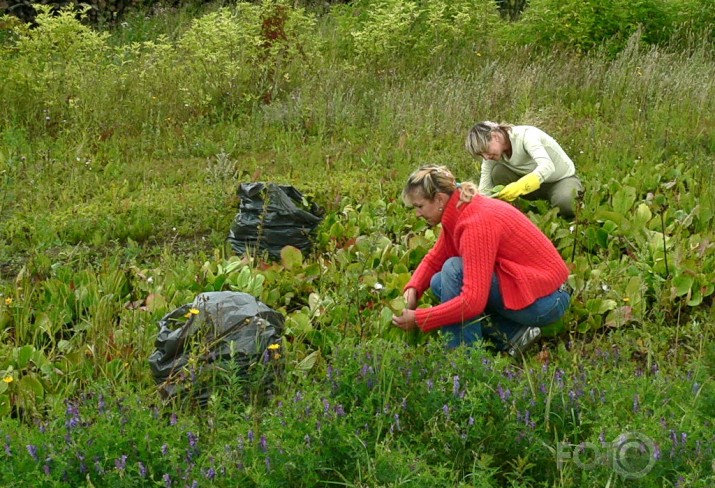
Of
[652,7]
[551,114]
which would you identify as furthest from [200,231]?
[652,7]

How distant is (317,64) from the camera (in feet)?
33.9

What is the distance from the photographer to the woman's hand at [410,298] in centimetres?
486

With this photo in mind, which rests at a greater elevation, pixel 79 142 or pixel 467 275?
pixel 467 275

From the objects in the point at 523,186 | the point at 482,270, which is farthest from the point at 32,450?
the point at 523,186

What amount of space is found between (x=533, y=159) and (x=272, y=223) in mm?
1716

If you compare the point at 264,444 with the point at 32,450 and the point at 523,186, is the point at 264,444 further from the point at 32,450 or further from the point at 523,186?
the point at 523,186

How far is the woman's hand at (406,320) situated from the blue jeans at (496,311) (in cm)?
20

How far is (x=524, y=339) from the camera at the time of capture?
471 centimetres

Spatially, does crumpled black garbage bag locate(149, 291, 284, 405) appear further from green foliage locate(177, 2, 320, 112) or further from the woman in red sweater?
green foliage locate(177, 2, 320, 112)

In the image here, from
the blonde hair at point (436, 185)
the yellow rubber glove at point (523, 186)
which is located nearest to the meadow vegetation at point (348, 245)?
the yellow rubber glove at point (523, 186)

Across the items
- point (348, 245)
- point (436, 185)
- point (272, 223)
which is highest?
point (436, 185)

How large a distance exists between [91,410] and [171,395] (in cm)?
58

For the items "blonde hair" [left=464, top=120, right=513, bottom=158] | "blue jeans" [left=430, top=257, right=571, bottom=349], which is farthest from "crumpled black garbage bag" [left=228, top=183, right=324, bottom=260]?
"blue jeans" [left=430, top=257, right=571, bottom=349]

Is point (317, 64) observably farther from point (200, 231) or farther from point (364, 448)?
point (364, 448)
